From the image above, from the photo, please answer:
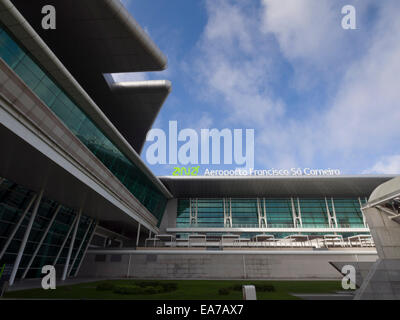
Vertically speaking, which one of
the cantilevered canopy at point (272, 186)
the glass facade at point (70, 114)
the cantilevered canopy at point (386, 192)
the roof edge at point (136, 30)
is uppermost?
the roof edge at point (136, 30)

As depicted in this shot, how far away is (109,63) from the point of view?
26922 millimetres

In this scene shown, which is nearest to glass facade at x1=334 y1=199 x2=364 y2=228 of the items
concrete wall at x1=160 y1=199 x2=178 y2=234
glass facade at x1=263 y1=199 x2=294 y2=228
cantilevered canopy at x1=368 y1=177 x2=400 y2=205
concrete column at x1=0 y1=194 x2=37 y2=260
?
glass facade at x1=263 y1=199 x2=294 y2=228

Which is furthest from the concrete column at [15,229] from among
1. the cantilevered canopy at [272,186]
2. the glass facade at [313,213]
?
the glass facade at [313,213]

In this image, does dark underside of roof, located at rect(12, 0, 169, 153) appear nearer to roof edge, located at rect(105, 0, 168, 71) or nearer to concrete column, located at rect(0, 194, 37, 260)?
roof edge, located at rect(105, 0, 168, 71)

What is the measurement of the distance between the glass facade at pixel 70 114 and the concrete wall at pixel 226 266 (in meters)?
8.93

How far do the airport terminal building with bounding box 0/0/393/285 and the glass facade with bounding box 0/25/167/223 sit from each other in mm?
76

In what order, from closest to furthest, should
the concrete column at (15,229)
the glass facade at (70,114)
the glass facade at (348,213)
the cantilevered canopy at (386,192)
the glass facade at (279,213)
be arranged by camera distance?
the cantilevered canopy at (386,192), the glass facade at (70,114), the concrete column at (15,229), the glass facade at (348,213), the glass facade at (279,213)

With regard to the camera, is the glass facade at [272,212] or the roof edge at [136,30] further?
the glass facade at [272,212]

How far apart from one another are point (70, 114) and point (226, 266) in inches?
976

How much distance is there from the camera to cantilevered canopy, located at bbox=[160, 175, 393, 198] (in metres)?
45.4

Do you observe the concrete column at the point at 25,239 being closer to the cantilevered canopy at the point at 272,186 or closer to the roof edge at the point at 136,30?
the roof edge at the point at 136,30

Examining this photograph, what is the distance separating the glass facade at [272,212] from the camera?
167 feet
